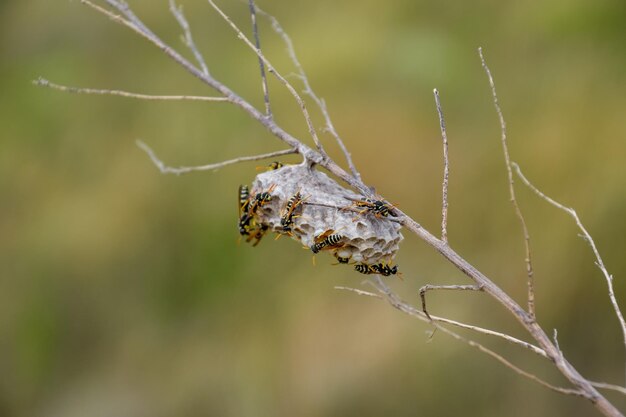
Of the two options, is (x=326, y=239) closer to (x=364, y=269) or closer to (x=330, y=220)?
(x=330, y=220)

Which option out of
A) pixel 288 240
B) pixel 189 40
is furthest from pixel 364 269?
pixel 288 240

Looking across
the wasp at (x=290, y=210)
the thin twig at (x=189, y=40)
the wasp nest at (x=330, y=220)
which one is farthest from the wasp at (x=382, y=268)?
the thin twig at (x=189, y=40)

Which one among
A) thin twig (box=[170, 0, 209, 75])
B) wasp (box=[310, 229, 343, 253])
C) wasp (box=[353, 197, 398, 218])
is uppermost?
thin twig (box=[170, 0, 209, 75])

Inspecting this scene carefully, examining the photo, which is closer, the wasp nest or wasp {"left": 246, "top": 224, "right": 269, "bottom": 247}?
the wasp nest

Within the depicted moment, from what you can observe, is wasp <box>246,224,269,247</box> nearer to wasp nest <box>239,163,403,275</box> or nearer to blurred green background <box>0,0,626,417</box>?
wasp nest <box>239,163,403,275</box>

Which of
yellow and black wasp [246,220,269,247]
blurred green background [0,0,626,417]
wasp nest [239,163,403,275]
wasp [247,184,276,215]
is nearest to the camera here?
wasp nest [239,163,403,275]

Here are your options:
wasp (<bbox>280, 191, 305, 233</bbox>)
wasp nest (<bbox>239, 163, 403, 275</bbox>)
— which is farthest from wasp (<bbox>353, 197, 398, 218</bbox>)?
wasp (<bbox>280, 191, 305, 233</bbox>)

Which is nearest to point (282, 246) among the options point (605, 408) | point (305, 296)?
point (305, 296)
